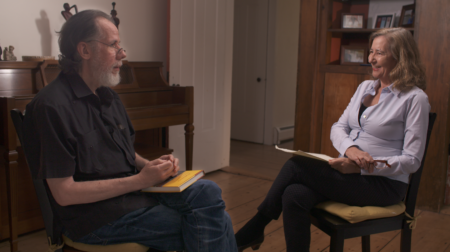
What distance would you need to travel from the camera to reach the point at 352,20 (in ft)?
11.0

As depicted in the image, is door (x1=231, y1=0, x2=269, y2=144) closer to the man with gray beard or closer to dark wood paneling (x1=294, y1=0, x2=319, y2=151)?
dark wood paneling (x1=294, y1=0, x2=319, y2=151)

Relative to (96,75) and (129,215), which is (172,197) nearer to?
(129,215)

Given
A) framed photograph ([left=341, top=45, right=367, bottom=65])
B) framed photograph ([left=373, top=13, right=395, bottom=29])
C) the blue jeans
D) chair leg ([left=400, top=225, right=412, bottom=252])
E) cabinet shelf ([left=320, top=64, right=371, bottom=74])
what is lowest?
chair leg ([left=400, top=225, right=412, bottom=252])

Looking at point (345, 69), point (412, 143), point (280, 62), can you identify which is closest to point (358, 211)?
point (412, 143)

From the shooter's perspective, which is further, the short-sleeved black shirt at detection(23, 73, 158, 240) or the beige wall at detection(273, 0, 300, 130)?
the beige wall at detection(273, 0, 300, 130)

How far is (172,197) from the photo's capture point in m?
1.31

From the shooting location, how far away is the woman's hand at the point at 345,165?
1633 millimetres

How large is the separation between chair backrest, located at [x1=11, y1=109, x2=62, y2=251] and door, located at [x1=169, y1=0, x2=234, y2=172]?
7.03ft

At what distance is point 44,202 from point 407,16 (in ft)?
9.74

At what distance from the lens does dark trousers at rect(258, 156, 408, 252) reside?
1589 mm

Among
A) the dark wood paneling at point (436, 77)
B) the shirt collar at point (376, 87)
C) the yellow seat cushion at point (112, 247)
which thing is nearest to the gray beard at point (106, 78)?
the yellow seat cushion at point (112, 247)

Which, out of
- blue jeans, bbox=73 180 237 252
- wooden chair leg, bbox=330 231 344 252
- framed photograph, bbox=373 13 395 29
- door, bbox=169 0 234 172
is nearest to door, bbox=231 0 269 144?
door, bbox=169 0 234 172

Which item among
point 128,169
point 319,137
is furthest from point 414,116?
point 319,137

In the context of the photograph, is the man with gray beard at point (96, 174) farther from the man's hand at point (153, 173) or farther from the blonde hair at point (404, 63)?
the blonde hair at point (404, 63)
